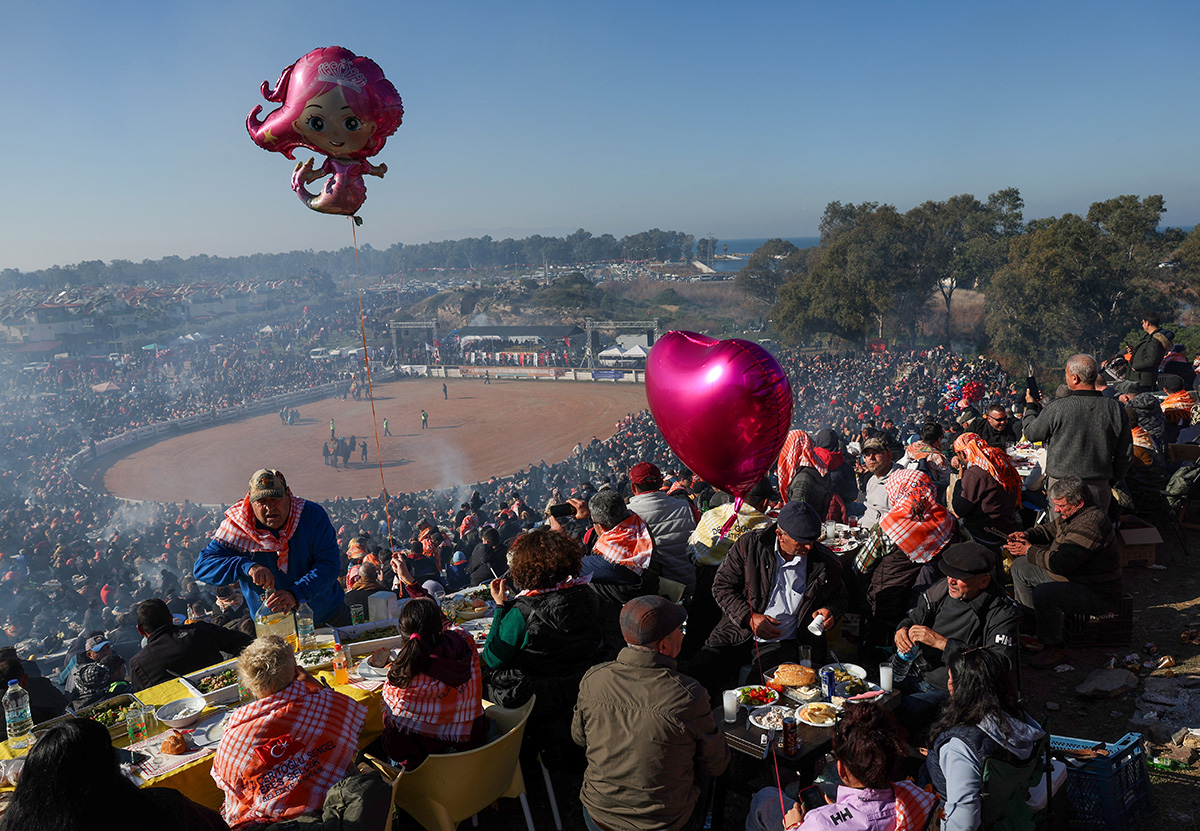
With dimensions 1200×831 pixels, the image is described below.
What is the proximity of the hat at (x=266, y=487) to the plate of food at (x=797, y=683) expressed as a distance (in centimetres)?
306

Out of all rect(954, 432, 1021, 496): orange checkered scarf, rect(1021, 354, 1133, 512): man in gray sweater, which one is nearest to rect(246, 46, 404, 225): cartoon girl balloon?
rect(954, 432, 1021, 496): orange checkered scarf

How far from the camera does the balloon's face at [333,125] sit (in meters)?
5.00

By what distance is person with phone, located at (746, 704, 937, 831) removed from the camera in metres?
2.68

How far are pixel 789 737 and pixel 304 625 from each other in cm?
283

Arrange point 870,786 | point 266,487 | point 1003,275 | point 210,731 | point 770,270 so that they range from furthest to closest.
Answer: point 770,270 < point 1003,275 < point 266,487 < point 210,731 < point 870,786

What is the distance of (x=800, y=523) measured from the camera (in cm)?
439

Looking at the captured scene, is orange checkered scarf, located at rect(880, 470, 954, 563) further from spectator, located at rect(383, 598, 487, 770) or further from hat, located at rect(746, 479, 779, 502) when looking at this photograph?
spectator, located at rect(383, 598, 487, 770)

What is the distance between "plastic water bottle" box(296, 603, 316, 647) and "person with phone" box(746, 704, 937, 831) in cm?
299

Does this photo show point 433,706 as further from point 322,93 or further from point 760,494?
point 322,93

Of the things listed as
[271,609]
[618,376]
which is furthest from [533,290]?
[271,609]

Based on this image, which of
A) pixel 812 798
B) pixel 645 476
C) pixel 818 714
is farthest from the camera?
pixel 645 476

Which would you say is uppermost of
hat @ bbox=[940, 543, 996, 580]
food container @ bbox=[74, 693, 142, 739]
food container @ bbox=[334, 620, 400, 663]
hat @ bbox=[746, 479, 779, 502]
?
hat @ bbox=[940, 543, 996, 580]

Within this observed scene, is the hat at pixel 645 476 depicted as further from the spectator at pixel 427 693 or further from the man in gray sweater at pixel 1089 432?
the man in gray sweater at pixel 1089 432

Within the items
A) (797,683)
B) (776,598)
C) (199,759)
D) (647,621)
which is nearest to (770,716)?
(797,683)
